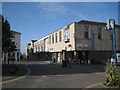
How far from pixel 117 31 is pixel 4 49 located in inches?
1045

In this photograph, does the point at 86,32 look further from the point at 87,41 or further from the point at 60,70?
the point at 60,70

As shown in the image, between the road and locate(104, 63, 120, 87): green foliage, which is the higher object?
locate(104, 63, 120, 87): green foliage

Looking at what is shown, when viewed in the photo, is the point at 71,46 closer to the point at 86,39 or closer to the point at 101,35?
the point at 86,39

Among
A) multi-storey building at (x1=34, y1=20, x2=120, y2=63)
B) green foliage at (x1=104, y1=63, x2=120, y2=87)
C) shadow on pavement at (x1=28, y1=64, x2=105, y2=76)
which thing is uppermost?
multi-storey building at (x1=34, y1=20, x2=120, y2=63)

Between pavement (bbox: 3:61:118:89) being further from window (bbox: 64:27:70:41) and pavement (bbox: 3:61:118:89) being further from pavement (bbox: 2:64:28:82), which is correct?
window (bbox: 64:27:70:41)

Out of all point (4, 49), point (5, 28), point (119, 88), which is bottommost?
point (119, 88)

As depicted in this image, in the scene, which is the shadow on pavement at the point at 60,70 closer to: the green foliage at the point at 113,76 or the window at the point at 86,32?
the green foliage at the point at 113,76

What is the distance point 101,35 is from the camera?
5016 cm

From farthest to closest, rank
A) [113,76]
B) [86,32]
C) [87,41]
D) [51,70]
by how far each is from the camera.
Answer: [86,32] → [87,41] → [51,70] → [113,76]

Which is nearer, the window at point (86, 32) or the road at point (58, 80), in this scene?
the road at point (58, 80)

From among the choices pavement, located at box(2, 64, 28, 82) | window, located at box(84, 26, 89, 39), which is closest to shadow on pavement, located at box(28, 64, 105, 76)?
pavement, located at box(2, 64, 28, 82)

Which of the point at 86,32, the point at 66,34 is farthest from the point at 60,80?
the point at 66,34

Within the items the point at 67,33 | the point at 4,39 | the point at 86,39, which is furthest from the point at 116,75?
the point at 67,33

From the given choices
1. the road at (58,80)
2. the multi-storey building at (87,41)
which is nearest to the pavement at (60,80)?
the road at (58,80)
